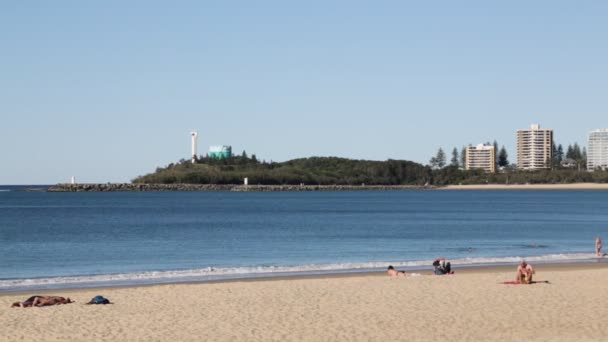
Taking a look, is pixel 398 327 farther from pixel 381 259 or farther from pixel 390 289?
pixel 381 259

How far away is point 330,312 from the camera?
22953mm

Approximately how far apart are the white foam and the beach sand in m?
3.16

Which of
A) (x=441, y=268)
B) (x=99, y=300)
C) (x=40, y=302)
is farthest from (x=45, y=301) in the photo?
(x=441, y=268)

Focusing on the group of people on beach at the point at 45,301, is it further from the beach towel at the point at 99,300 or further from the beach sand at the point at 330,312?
the beach sand at the point at 330,312

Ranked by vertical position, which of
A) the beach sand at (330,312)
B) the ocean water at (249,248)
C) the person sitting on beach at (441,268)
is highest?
the person sitting on beach at (441,268)

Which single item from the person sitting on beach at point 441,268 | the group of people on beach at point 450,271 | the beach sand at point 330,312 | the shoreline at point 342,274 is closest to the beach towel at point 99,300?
the beach sand at point 330,312

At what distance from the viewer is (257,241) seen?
58.8m

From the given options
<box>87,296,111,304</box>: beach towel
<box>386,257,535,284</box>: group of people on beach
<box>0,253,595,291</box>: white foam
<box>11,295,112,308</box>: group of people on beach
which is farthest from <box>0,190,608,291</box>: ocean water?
<box>87,296,111,304</box>: beach towel

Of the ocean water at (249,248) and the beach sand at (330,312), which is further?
the ocean water at (249,248)

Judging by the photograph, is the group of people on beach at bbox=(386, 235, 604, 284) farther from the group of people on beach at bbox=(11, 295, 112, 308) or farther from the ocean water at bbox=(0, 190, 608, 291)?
the group of people on beach at bbox=(11, 295, 112, 308)

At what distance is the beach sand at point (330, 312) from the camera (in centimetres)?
1964

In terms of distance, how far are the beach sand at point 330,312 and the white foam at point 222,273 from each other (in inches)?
124

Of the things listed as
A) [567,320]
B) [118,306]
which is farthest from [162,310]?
[567,320]

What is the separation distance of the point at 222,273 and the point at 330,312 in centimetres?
1370
